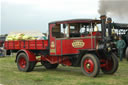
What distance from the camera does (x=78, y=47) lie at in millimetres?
7309

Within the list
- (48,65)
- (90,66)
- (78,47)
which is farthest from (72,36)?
(48,65)

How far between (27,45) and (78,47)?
8.51 ft

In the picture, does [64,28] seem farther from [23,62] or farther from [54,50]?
[23,62]

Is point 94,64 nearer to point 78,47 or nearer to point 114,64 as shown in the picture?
point 78,47

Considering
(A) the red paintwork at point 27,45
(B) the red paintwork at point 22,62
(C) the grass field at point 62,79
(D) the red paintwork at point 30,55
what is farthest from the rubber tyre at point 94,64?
(B) the red paintwork at point 22,62

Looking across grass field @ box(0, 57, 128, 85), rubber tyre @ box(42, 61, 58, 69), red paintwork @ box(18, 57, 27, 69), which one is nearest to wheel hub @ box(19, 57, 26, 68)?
red paintwork @ box(18, 57, 27, 69)

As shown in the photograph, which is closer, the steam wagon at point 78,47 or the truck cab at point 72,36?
the steam wagon at point 78,47

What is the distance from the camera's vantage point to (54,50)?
799 cm

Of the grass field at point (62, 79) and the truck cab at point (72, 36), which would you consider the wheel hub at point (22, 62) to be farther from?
the truck cab at point (72, 36)

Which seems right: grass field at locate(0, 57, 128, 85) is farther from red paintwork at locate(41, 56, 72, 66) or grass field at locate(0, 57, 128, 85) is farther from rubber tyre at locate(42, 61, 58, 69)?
rubber tyre at locate(42, 61, 58, 69)

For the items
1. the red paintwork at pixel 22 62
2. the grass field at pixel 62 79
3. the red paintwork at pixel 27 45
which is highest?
the red paintwork at pixel 27 45

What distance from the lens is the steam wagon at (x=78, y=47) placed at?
7.02 meters

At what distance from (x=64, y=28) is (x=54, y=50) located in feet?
2.88

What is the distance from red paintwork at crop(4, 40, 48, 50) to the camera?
27.7 ft
